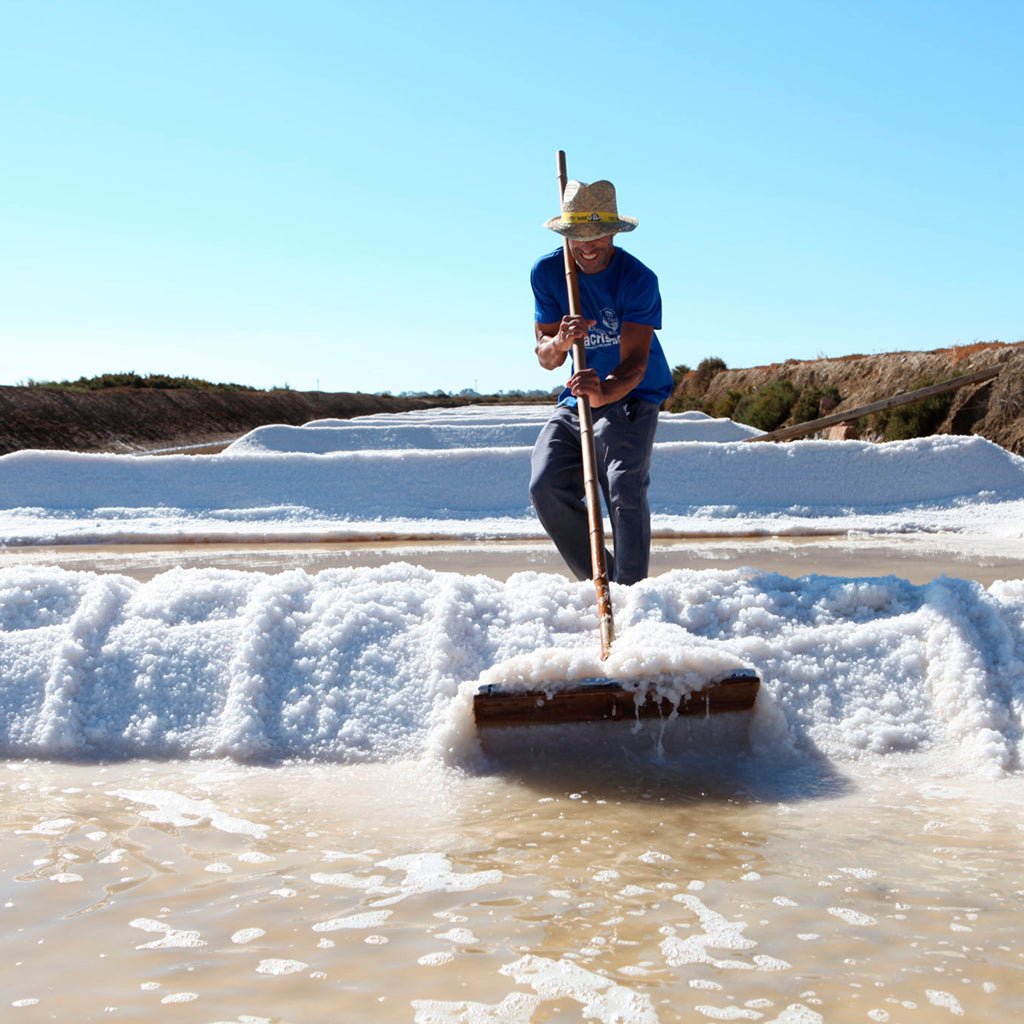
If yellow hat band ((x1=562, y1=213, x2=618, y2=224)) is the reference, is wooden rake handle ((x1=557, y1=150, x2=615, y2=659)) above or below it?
below

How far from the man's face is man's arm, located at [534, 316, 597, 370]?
5.0 inches

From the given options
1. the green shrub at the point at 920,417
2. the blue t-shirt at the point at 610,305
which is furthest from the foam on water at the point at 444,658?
the green shrub at the point at 920,417

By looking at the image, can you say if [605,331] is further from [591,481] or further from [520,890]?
[520,890]

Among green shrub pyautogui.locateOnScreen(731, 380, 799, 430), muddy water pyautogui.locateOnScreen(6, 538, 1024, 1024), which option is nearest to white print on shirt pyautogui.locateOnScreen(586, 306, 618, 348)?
muddy water pyautogui.locateOnScreen(6, 538, 1024, 1024)

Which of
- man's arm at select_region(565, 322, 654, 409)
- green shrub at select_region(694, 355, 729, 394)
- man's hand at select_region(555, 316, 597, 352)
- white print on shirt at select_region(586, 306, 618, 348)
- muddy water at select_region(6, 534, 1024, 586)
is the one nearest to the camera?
man's hand at select_region(555, 316, 597, 352)

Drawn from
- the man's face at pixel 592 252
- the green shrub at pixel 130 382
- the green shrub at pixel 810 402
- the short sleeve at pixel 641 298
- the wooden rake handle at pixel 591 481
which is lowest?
the wooden rake handle at pixel 591 481

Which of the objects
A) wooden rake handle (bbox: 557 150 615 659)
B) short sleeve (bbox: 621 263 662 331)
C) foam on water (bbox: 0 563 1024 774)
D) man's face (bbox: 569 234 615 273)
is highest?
man's face (bbox: 569 234 615 273)

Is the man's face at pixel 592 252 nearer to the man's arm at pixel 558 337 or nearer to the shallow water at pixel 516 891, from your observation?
the man's arm at pixel 558 337

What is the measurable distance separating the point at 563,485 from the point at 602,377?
293mm

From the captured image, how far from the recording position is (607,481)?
271cm

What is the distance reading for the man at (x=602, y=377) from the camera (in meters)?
2.57

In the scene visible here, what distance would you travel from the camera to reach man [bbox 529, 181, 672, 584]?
2.57m

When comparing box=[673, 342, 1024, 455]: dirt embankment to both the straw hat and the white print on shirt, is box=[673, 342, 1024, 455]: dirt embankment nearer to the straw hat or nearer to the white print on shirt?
the white print on shirt

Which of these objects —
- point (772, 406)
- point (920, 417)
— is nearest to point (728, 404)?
point (772, 406)
